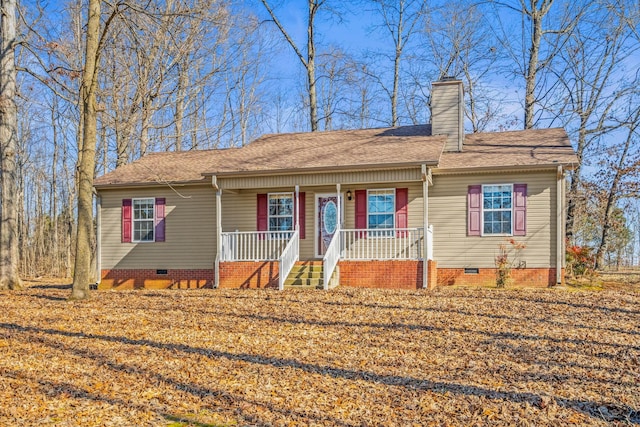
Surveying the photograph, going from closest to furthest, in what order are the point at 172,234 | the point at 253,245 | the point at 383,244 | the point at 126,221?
the point at 383,244, the point at 253,245, the point at 172,234, the point at 126,221

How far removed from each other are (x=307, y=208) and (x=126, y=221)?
554 centimetres

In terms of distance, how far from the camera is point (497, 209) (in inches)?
555

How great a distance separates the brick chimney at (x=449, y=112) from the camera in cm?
1577

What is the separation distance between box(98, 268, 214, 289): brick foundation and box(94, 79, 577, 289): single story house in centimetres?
3

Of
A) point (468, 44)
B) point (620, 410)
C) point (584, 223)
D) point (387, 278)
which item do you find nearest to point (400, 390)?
point (620, 410)

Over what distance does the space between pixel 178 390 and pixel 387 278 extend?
26.7 feet

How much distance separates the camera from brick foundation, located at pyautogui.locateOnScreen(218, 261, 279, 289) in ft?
46.1

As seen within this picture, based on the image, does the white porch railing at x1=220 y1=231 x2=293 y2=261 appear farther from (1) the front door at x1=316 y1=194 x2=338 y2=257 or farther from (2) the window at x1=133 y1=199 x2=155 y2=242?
(2) the window at x1=133 y1=199 x2=155 y2=242

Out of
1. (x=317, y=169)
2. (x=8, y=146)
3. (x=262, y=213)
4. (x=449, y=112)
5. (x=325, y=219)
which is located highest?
(x=449, y=112)

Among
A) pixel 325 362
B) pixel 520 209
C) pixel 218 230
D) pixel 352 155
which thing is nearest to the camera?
pixel 325 362

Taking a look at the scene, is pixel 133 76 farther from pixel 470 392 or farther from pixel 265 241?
pixel 470 392

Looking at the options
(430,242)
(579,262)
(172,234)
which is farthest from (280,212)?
(579,262)

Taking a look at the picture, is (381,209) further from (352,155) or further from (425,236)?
(425,236)

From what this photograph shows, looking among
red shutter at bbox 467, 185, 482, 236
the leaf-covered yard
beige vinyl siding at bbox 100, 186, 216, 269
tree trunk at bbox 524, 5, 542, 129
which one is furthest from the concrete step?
tree trunk at bbox 524, 5, 542, 129
